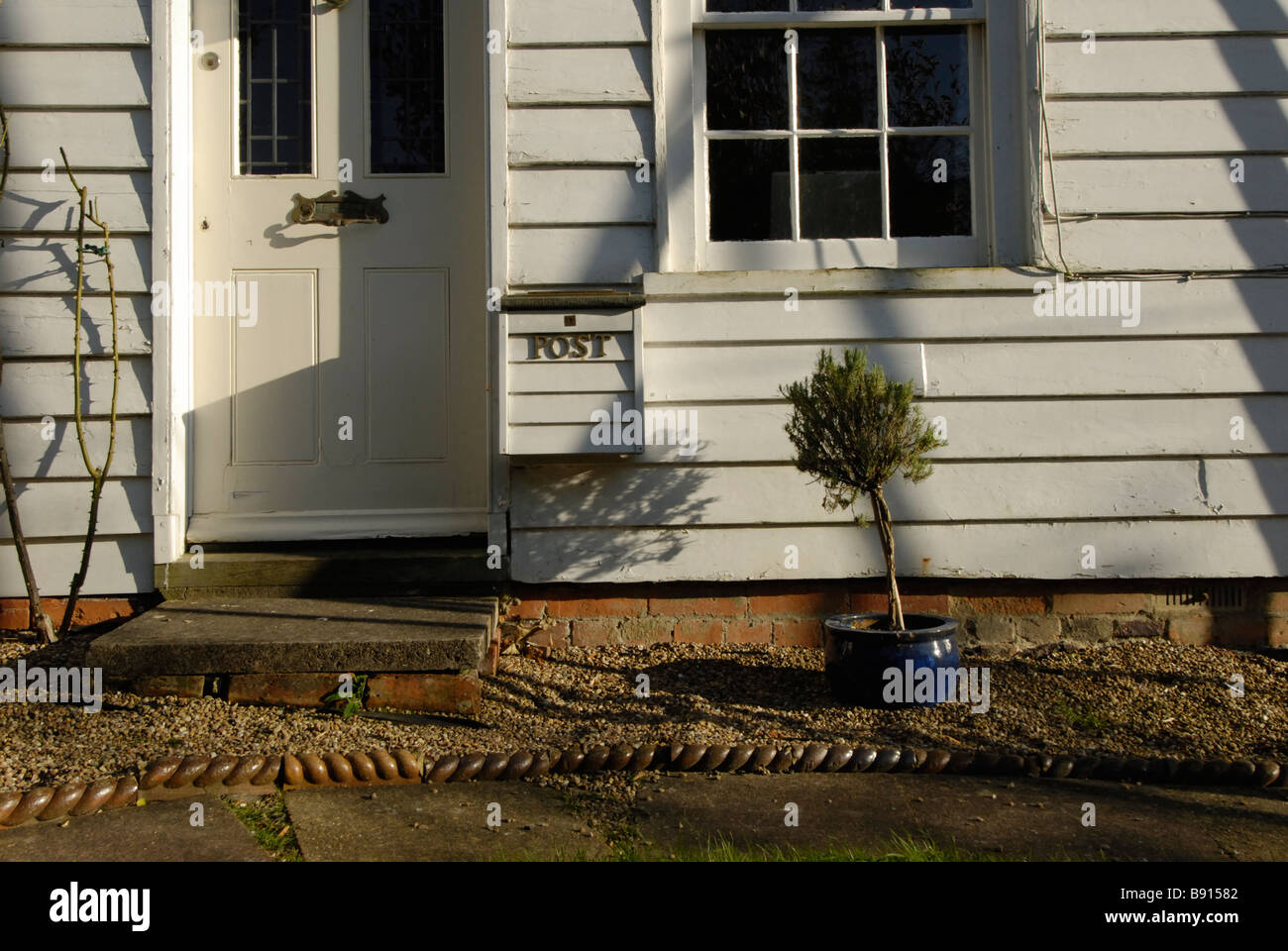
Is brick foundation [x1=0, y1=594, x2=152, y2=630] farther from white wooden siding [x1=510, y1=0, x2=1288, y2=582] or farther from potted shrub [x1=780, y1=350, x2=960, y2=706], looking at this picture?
potted shrub [x1=780, y1=350, x2=960, y2=706]

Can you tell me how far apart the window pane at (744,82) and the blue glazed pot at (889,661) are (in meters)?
2.09

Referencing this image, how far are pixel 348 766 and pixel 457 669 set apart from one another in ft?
1.89

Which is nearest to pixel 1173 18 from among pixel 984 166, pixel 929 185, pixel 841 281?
pixel 984 166

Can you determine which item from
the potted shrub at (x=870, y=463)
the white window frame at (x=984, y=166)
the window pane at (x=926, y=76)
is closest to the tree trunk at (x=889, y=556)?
the potted shrub at (x=870, y=463)

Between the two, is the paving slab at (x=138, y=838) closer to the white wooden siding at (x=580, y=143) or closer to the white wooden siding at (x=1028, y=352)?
the white wooden siding at (x=1028, y=352)

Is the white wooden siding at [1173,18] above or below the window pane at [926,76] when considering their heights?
above

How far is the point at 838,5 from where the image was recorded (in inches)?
166

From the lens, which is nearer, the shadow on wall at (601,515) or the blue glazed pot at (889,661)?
the blue glazed pot at (889,661)

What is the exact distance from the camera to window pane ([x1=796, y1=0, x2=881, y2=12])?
13.9 feet

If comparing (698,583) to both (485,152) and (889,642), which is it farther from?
(485,152)

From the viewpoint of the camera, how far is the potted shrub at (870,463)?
3381mm

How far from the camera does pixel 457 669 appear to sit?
333cm

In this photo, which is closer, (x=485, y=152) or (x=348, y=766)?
(x=348, y=766)
